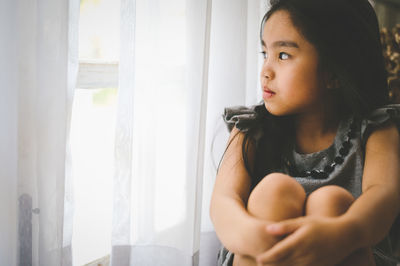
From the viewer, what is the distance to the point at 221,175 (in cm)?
70

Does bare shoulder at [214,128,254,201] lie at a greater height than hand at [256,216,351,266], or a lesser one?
greater

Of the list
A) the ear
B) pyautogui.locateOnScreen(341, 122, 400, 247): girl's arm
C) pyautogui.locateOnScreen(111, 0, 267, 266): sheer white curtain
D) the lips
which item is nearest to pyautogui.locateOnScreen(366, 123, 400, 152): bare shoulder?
pyautogui.locateOnScreen(341, 122, 400, 247): girl's arm

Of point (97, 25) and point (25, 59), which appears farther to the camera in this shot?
point (97, 25)

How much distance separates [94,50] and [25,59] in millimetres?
167

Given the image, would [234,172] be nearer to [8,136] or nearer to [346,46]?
[346,46]

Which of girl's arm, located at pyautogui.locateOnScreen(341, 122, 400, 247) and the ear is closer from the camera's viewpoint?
girl's arm, located at pyautogui.locateOnScreen(341, 122, 400, 247)

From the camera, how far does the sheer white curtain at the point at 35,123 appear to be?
0.61 m

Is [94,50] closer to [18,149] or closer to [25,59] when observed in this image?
[25,59]

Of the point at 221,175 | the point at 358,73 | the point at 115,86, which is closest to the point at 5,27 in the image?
the point at 115,86

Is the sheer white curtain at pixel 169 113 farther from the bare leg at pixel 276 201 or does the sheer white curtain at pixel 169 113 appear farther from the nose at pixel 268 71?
the bare leg at pixel 276 201

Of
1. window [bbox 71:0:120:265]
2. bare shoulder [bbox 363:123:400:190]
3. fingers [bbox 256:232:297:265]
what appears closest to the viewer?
fingers [bbox 256:232:297:265]

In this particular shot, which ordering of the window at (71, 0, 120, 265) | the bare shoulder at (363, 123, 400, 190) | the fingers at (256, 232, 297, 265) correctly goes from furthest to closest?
the window at (71, 0, 120, 265), the bare shoulder at (363, 123, 400, 190), the fingers at (256, 232, 297, 265)

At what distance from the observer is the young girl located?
1.63 feet

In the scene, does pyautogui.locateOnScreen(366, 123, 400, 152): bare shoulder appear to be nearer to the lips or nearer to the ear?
the ear
